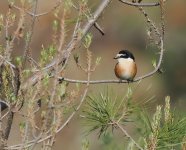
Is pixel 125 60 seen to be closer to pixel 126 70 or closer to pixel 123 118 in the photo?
pixel 126 70

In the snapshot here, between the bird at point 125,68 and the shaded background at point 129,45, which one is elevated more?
the shaded background at point 129,45

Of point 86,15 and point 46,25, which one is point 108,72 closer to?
point 46,25

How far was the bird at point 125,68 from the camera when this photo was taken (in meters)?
5.32

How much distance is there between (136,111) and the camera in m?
4.12

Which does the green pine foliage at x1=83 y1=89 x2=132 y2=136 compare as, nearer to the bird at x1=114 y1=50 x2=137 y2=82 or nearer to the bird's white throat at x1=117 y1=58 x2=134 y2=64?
the bird at x1=114 y1=50 x2=137 y2=82

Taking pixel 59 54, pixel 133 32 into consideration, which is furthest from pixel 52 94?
pixel 133 32

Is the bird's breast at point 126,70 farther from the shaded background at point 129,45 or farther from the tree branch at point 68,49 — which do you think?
the shaded background at point 129,45

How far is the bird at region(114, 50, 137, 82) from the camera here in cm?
532

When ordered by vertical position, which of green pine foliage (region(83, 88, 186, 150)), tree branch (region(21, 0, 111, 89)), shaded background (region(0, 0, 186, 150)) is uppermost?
shaded background (region(0, 0, 186, 150))

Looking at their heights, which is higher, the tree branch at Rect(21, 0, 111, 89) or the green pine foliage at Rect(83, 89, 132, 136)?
the tree branch at Rect(21, 0, 111, 89)

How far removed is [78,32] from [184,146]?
0.75 metres

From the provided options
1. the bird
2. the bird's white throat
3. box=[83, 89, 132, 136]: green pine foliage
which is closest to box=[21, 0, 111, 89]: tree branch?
box=[83, 89, 132, 136]: green pine foliage

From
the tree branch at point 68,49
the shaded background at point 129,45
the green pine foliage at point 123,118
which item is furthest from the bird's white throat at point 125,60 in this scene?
the shaded background at point 129,45

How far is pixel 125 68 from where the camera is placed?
5410 mm
